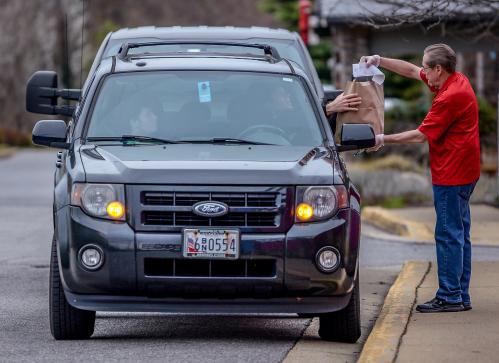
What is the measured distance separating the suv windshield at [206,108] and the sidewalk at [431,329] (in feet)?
4.39

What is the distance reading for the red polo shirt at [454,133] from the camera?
9.28 m

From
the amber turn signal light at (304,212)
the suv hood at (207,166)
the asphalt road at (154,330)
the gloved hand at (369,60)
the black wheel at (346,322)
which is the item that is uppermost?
the gloved hand at (369,60)

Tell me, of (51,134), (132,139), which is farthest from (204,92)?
(51,134)

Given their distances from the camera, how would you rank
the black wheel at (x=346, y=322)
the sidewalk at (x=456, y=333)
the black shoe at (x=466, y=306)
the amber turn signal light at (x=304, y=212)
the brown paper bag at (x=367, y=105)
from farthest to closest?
1. the brown paper bag at (x=367, y=105)
2. the black shoe at (x=466, y=306)
3. the black wheel at (x=346, y=322)
4. the amber turn signal light at (x=304, y=212)
5. the sidewalk at (x=456, y=333)

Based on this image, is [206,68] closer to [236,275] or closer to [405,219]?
[236,275]

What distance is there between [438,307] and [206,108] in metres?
2.05

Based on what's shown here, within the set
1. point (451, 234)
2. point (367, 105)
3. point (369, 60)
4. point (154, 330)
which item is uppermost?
point (369, 60)

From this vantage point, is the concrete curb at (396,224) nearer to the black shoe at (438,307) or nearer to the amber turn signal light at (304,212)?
the black shoe at (438,307)

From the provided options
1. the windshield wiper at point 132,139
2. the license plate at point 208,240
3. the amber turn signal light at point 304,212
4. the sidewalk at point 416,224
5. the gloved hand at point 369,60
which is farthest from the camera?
the sidewalk at point 416,224

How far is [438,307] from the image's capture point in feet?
31.3

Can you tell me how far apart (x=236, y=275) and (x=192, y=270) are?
0.26 m

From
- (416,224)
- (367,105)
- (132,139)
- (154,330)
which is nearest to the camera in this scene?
(132,139)

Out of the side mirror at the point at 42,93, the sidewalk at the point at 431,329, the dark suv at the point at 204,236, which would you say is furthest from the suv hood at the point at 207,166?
the side mirror at the point at 42,93

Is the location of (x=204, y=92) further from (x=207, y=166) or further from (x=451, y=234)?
(x=451, y=234)
